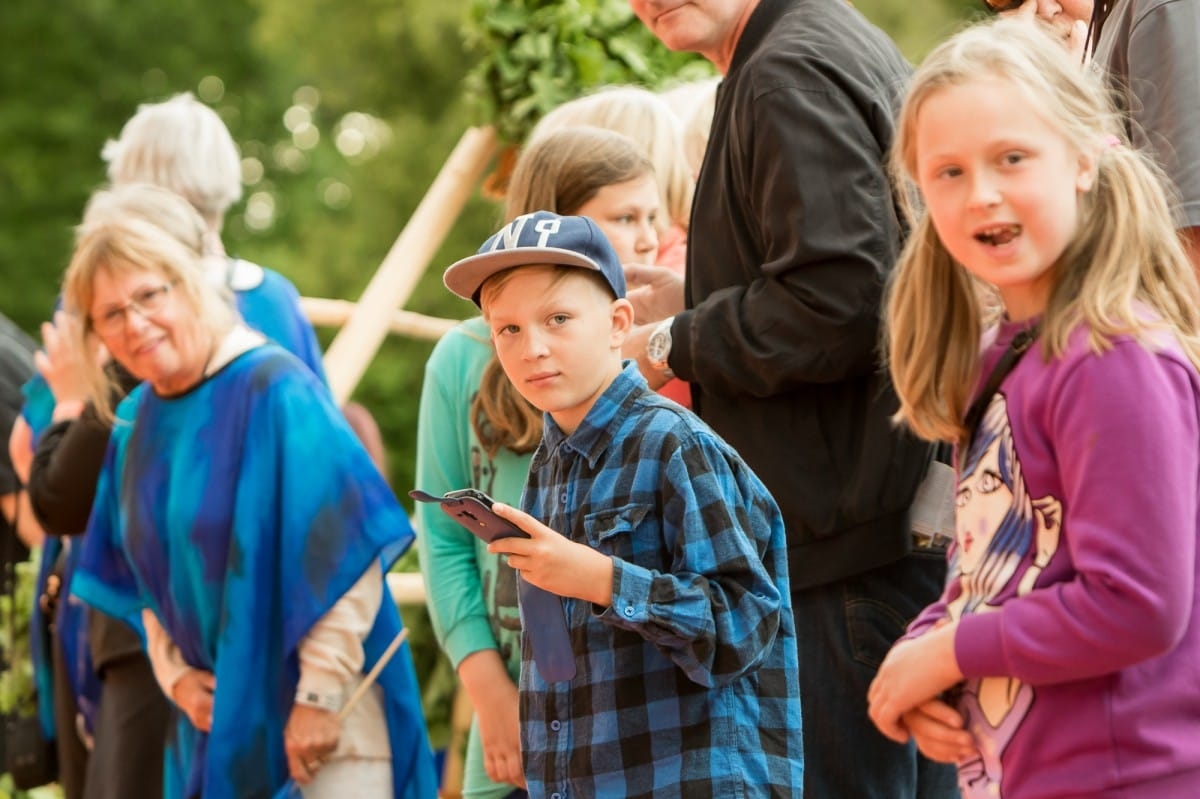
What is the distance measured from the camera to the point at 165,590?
13.2 feet

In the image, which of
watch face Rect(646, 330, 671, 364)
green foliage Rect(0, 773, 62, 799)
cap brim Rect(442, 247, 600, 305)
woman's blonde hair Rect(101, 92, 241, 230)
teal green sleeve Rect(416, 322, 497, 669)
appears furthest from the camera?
green foliage Rect(0, 773, 62, 799)

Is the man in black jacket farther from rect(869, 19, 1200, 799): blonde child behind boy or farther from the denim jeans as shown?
rect(869, 19, 1200, 799): blonde child behind boy

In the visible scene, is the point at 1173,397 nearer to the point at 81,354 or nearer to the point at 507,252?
the point at 507,252

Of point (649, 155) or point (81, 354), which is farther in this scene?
point (81, 354)

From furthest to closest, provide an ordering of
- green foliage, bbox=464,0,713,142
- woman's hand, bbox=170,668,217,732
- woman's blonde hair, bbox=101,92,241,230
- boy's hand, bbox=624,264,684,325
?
green foliage, bbox=464,0,713,142
woman's blonde hair, bbox=101,92,241,230
woman's hand, bbox=170,668,217,732
boy's hand, bbox=624,264,684,325

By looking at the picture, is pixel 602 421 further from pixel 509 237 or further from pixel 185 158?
pixel 185 158

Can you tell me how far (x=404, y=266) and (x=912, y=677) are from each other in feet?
12.2

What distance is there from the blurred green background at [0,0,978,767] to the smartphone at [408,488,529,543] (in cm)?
340

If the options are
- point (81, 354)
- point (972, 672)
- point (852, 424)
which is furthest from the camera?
point (81, 354)

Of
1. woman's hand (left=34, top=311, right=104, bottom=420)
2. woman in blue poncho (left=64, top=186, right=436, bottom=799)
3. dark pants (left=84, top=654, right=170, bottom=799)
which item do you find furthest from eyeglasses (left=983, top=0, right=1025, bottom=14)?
dark pants (left=84, top=654, right=170, bottom=799)

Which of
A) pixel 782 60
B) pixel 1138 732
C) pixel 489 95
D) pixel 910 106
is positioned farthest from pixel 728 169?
pixel 489 95

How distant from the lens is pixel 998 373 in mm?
2447

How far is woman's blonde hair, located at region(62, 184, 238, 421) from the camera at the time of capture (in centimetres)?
412

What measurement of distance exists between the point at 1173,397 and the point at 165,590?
102 inches
